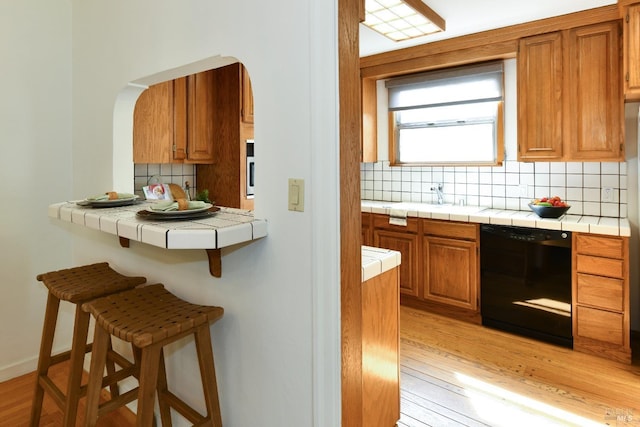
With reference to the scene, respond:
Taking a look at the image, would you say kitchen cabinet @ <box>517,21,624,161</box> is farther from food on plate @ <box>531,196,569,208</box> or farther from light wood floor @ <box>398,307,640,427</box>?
light wood floor @ <box>398,307,640,427</box>

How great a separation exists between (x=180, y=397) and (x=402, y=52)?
11.6 feet

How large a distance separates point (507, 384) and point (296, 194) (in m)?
2.02

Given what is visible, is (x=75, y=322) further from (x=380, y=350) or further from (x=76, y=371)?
(x=380, y=350)

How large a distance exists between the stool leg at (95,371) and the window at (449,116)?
340 cm

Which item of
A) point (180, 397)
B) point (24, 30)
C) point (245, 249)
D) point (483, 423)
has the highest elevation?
point (24, 30)

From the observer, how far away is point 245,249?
4.74ft

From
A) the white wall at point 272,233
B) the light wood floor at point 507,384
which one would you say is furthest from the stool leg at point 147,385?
the light wood floor at point 507,384

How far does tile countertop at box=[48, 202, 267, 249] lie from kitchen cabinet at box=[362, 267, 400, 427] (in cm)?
60

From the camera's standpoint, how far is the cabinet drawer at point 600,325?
2.65m

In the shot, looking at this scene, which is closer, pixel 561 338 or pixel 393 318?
pixel 393 318

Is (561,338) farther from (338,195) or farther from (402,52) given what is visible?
(402,52)

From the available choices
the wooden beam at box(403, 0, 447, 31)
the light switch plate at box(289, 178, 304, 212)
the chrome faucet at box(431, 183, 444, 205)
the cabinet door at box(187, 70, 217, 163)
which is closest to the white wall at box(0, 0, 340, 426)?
the light switch plate at box(289, 178, 304, 212)

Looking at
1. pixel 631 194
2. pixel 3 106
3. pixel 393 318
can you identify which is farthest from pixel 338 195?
pixel 631 194

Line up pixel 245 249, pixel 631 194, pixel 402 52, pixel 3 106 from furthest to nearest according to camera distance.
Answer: pixel 402 52 < pixel 631 194 < pixel 3 106 < pixel 245 249
